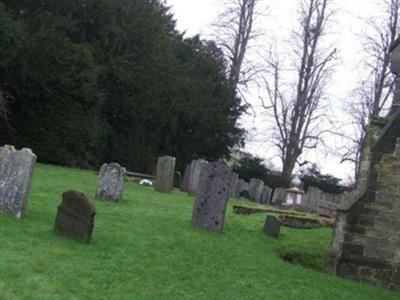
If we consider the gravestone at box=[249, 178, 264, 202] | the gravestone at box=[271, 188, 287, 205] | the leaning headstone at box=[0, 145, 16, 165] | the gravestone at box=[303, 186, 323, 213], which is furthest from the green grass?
the gravestone at box=[271, 188, 287, 205]

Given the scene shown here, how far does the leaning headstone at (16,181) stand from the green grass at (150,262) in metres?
0.26

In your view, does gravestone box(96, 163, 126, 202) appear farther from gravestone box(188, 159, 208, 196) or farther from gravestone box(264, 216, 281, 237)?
gravestone box(188, 159, 208, 196)

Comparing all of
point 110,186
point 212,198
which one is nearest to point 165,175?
point 110,186

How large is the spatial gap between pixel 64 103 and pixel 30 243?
64.4 feet

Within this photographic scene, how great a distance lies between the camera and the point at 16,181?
32.5ft

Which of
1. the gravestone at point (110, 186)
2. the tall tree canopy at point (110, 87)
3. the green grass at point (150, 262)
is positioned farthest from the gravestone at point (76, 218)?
the tall tree canopy at point (110, 87)

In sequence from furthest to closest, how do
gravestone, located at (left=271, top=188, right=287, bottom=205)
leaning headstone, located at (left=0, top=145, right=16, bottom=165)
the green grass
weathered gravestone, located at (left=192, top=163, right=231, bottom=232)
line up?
gravestone, located at (left=271, top=188, right=287, bottom=205)
weathered gravestone, located at (left=192, top=163, right=231, bottom=232)
leaning headstone, located at (left=0, top=145, right=16, bottom=165)
the green grass

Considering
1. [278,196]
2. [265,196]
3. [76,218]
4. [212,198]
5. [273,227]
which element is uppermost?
[278,196]

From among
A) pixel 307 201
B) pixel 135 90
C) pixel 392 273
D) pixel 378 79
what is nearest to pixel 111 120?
pixel 135 90

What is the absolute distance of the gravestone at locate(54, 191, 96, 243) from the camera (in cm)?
894

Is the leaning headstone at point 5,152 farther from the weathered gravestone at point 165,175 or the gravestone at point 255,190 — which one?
the gravestone at point 255,190

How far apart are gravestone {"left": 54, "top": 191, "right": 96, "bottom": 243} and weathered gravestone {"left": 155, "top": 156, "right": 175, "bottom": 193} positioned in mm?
9956

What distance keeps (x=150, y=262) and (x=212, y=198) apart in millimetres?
3786

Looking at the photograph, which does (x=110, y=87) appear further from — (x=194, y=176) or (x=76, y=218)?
(x=76, y=218)
